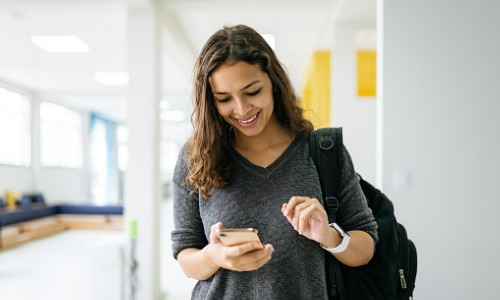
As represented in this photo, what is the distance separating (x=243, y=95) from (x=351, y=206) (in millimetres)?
416

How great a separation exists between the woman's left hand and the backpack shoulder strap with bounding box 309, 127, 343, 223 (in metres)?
0.10

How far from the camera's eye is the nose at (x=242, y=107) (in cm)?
112

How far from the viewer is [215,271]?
1.08 metres

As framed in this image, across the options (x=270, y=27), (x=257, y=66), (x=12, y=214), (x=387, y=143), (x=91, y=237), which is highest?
(x=270, y=27)

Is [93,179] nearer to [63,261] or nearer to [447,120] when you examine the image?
[63,261]

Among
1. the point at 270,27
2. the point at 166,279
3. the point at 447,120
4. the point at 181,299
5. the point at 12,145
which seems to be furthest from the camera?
the point at 12,145

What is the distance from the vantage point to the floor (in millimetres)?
4602

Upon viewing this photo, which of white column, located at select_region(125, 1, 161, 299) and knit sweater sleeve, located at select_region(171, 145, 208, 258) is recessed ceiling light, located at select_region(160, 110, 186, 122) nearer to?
white column, located at select_region(125, 1, 161, 299)

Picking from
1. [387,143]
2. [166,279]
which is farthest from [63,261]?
[387,143]

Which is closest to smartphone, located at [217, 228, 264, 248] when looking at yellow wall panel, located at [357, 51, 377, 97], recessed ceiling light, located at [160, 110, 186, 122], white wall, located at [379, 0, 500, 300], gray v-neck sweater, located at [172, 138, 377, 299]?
gray v-neck sweater, located at [172, 138, 377, 299]

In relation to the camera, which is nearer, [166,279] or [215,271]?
[215,271]

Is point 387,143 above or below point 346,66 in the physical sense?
below

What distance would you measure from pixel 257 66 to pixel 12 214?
955 cm

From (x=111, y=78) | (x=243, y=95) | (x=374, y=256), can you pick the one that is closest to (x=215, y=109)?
(x=243, y=95)
